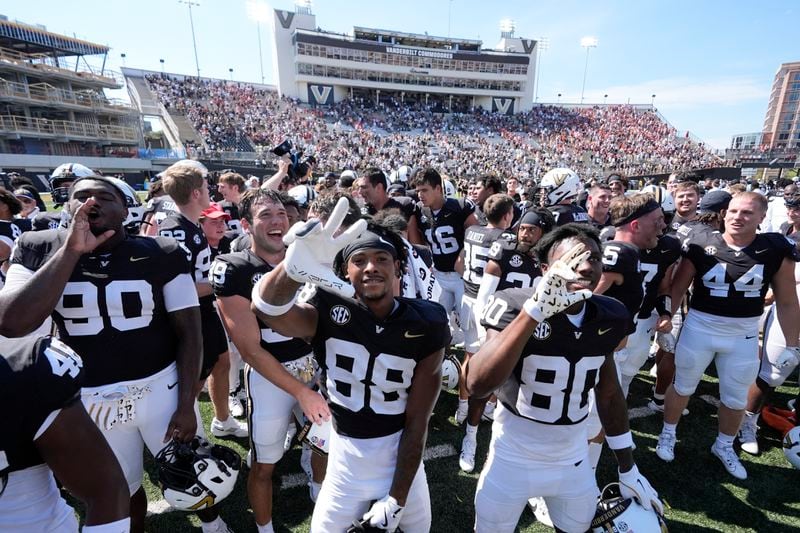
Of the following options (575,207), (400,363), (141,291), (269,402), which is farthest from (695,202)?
(141,291)

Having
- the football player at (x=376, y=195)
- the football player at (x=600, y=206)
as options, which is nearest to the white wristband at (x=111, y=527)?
the football player at (x=376, y=195)

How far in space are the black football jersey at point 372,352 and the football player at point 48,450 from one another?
1.00 meters

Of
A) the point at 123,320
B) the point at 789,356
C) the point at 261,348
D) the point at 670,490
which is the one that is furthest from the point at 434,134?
the point at 123,320

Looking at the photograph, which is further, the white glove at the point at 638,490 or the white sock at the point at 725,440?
the white sock at the point at 725,440

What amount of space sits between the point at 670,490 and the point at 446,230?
362cm

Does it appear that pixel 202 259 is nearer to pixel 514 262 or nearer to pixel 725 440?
pixel 514 262

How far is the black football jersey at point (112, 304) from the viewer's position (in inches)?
95.7

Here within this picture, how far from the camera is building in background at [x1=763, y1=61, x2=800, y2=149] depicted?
269 feet

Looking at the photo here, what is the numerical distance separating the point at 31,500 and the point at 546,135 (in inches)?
2117

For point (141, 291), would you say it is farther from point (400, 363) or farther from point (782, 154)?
point (782, 154)

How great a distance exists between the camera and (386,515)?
2.06 m

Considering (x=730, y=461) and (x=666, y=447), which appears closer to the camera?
(x=730, y=461)

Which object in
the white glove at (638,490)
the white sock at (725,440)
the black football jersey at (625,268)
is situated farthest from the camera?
the white sock at (725,440)

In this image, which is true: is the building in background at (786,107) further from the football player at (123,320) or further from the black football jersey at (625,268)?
the football player at (123,320)
